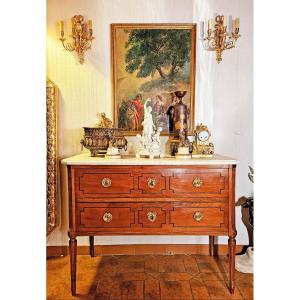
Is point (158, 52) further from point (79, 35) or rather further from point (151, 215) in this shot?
point (151, 215)

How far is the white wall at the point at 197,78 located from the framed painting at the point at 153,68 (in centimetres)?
8

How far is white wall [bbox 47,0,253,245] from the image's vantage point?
3.25 metres

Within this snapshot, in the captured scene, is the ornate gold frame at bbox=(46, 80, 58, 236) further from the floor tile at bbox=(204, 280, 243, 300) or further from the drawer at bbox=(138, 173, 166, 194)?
the floor tile at bbox=(204, 280, 243, 300)

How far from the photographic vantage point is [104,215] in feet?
8.04

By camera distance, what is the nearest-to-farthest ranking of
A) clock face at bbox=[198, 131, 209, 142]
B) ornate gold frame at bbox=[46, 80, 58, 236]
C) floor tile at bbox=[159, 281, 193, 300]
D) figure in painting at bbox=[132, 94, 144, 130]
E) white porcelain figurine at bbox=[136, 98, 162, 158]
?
floor tile at bbox=[159, 281, 193, 300] → white porcelain figurine at bbox=[136, 98, 162, 158] → clock face at bbox=[198, 131, 209, 142] → ornate gold frame at bbox=[46, 80, 58, 236] → figure in painting at bbox=[132, 94, 144, 130]

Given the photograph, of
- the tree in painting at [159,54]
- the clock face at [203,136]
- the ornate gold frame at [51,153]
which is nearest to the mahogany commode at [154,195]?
the clock face at [203,136]

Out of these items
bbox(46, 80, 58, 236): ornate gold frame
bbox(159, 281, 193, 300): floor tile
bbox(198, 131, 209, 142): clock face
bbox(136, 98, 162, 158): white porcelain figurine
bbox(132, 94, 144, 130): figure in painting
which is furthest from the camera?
bbox(132, 94, 144, 130): figure in painting

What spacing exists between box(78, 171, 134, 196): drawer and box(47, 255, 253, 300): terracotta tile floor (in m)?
0.79

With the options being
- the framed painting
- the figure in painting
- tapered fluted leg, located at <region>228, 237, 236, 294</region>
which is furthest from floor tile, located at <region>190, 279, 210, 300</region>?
the figure in painting

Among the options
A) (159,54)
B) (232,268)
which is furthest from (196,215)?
(159,54)

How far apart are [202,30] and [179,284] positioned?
97.4 inches
